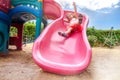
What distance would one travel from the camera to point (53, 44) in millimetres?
6250

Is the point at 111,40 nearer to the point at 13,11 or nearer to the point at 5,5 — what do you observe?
the point at 13,11

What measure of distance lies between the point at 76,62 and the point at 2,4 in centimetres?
383

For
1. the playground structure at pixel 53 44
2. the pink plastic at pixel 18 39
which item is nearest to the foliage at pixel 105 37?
the pink plastic at pixel 18 39

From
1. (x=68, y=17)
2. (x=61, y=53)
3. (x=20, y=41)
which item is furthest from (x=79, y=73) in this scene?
(x=20, y=41)

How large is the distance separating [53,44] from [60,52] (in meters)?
0.39

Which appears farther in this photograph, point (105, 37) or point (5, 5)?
point (105, 37)

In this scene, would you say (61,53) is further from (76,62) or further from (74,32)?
(74,32)

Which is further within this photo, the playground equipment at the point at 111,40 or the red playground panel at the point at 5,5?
the playground equipment at the point at 111,40

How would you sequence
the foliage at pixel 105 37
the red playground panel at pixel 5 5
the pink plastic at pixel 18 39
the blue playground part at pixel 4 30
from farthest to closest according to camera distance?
the foliage at pixel 105 37, the pink plastic at pixel 18 39, the blue playground part at pixel 4 30, the red playground panel at pixel 5 5

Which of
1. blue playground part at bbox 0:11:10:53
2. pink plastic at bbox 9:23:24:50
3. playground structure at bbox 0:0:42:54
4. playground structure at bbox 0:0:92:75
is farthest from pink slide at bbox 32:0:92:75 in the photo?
pink plastic at bbox 9:23:24:50

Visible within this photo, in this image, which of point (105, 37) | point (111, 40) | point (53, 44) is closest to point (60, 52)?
point (53, 44)

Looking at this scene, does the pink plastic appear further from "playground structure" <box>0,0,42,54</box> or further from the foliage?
the foliage

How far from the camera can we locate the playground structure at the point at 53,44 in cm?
526

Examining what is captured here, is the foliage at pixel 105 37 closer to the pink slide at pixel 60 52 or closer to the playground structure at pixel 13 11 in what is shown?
the playground structure at pixel 13 11
